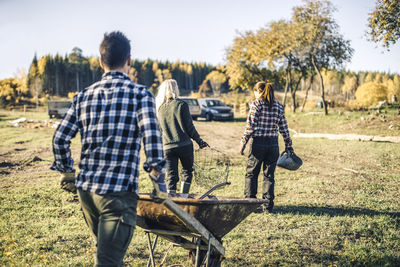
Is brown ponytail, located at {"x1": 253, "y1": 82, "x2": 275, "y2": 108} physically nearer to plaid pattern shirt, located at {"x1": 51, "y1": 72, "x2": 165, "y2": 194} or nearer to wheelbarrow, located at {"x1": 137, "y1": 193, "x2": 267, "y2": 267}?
wheelbarrow, located at {"x1": 137, "y1": 193, "x2": 267, "y2": 267}

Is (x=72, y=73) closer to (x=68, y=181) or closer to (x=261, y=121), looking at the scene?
(x=261, y=121)

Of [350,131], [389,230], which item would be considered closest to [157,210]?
[389,230]

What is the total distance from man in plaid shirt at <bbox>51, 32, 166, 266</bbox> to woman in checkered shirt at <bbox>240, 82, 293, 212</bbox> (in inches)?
126

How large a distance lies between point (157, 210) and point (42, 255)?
7.17 feet

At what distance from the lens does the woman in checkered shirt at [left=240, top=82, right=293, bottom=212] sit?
5199mm

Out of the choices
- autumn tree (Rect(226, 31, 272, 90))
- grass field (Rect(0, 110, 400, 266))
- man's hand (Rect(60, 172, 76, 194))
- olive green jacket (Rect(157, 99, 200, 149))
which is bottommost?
grass field (Rect(0, 110, 400, 266))

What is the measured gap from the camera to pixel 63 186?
2314mm

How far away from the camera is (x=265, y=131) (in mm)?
5203

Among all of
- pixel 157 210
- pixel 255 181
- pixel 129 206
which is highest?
pixel 129 206

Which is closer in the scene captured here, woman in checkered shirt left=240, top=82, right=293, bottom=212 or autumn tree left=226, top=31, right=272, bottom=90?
woman in checkered shirt left=240, top=82, right=293, bottom=212

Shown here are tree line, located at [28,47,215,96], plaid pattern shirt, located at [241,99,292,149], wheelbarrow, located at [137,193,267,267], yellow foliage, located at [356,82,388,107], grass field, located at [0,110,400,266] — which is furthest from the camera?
tree line, located at [28,47,215,96]

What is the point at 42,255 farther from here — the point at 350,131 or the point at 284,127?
the point at 350,131

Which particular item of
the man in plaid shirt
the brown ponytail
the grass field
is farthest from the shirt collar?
the brown ponytail

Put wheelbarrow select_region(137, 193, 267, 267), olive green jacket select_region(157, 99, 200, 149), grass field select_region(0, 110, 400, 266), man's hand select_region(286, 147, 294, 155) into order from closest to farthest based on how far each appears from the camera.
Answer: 1. wheelbarrow select_region(137, 193, 267, 267)
2. grass field select_region(0, 110, 400, 266)
3. olive green jacket select_region(157, 99, 200, 149)
4. man's hand select_region(286, 147, 294, 155)
